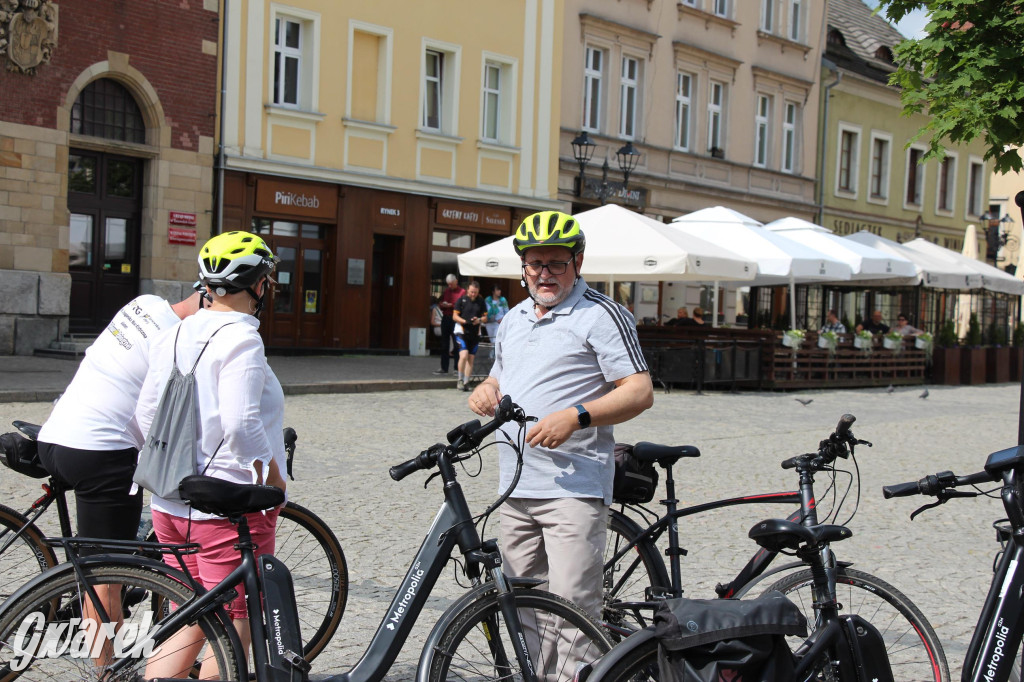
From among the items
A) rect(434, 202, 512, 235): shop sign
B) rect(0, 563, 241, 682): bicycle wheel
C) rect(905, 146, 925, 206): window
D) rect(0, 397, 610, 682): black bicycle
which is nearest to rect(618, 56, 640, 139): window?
rect(434, 202, 512, 235): shop sign

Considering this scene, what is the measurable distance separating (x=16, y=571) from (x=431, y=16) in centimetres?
2140

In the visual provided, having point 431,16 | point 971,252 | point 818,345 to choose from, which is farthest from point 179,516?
point 971,252

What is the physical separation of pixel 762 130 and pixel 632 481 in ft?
97.8

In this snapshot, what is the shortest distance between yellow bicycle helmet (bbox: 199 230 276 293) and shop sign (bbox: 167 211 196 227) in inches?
685

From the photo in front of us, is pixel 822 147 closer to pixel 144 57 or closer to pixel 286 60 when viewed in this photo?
pixel 286 60

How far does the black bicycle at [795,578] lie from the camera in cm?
364

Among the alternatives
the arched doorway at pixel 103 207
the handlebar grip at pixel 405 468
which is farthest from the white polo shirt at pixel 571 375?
the arched doorway at pixel 103 207

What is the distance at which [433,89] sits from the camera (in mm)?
24766

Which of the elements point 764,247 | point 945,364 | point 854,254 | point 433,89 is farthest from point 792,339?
point 433,89

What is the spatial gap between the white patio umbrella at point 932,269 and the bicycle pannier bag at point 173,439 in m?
22.5

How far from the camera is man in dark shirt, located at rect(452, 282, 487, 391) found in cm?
1791

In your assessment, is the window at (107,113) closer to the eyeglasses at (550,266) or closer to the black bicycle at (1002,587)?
the eyeglasses at (550,266)

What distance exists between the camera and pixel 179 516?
Result: 355 cm

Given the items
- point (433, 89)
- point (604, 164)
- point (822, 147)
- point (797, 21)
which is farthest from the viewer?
point (822, 147)
